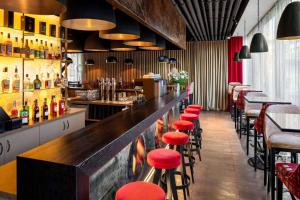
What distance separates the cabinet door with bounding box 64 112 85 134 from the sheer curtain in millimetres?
3941

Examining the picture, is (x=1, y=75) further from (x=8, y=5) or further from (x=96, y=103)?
(x=96, y=103)

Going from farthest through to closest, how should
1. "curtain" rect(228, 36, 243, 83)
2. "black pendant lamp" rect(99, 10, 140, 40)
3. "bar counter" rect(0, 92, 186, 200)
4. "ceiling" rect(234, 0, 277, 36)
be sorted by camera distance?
"curtain" rect(228, 36, 243, 83)
"ceiling" rect(234, 0, 277, 36)
"black pendant lamp" rect(99, 10, 140, 40)
"bar counter" rect(0, 92, 186, 200)

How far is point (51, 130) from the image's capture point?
10.7ft

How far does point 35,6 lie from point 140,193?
1.46m

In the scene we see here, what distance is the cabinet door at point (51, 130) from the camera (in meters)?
3.09

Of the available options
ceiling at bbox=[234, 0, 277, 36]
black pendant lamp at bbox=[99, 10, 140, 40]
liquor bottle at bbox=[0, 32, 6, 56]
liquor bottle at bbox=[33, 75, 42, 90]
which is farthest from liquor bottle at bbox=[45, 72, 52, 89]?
ceiling at bbox=[234, 0, 277, 36]

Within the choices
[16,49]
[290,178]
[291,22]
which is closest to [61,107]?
[16,49]


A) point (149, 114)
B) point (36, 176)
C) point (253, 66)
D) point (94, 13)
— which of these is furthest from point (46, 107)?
point (253, 66)

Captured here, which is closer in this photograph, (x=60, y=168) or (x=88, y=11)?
(x=60, y=168)

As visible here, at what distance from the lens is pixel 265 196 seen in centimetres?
315

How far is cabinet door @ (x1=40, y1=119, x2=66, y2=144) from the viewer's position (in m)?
3.09

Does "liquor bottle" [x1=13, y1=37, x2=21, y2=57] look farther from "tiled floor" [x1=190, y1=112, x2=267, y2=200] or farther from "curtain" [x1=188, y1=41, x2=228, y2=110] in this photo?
"curtain" [x1=188, y1=41, x2=228, y2=110]

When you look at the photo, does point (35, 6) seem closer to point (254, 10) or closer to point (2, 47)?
point (2, 47)

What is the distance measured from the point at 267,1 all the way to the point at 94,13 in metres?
4.79
